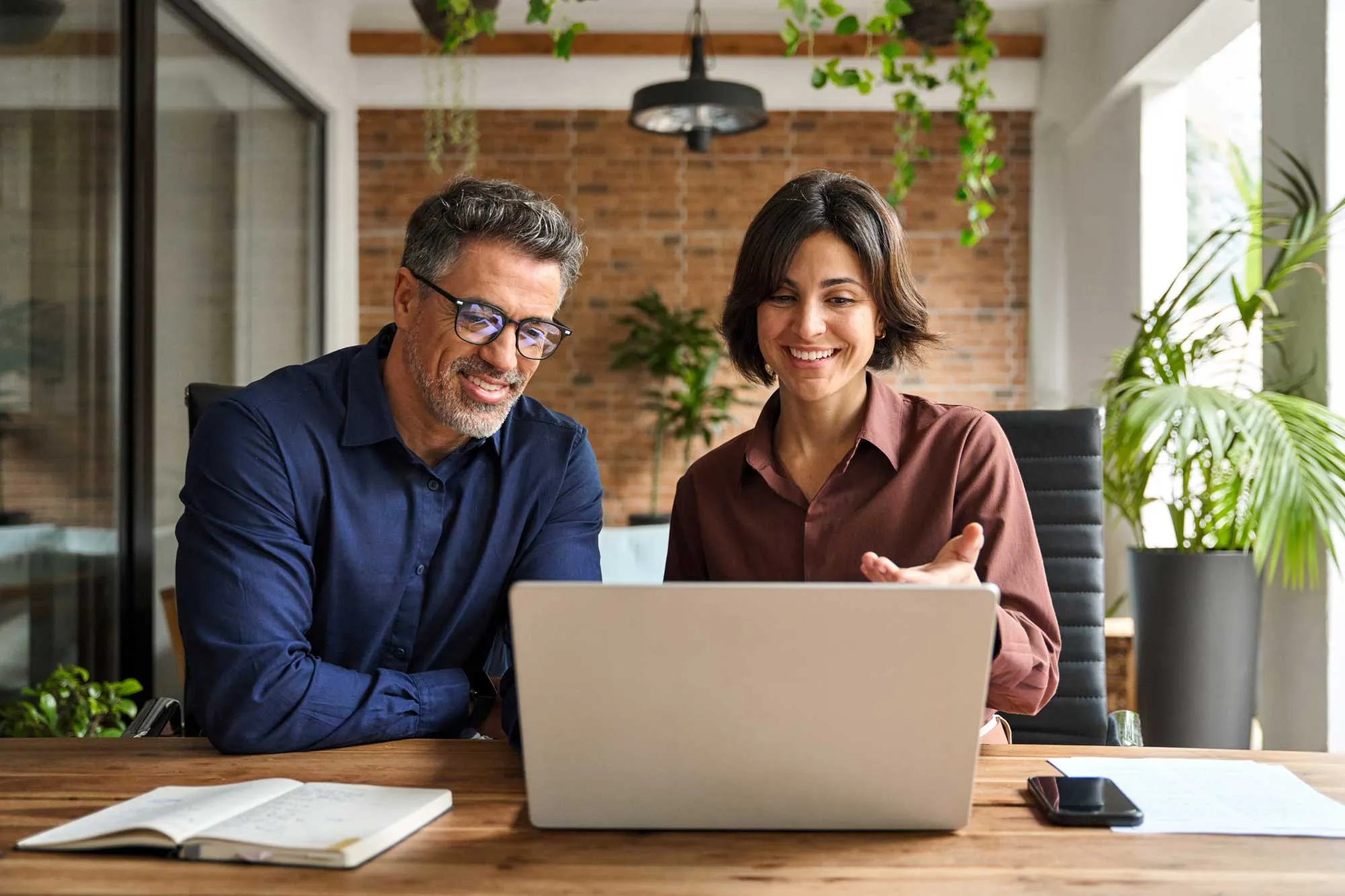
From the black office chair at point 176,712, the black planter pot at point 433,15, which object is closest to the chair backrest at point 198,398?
the black office chair at point 176,712

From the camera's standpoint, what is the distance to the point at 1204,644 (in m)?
3.26

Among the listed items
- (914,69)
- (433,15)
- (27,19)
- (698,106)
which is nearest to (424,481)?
(27,19)

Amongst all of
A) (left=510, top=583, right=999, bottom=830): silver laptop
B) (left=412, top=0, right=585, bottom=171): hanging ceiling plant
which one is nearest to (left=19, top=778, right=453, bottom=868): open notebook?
(left=510, top=583, right=999, bottom=830): silver laptop

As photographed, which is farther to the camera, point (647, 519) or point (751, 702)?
point (647, 519)

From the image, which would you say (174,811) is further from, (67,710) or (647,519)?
(647,519)

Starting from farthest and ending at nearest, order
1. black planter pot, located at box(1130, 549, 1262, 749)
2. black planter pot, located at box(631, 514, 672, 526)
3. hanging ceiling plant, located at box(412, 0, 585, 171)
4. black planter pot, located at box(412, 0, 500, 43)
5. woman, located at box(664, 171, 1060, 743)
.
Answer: hanging ceiling plant, located at box(412, 0, 585, 171)
black planter pot, located at box(631, 514, 672, 526)
black planter pot, located at box(412, 0, 500, 43)
black planter pot, located at box(1130, 549, 1262, 749)
woman, located at box(664, 171, 1060, 743)

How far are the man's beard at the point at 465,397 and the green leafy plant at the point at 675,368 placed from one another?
4103mm

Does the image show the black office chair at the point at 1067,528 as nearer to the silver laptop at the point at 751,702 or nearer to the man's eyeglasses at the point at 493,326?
the man's eyeglasses at the point at 493,326

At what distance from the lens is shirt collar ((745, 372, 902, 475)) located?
1651mm

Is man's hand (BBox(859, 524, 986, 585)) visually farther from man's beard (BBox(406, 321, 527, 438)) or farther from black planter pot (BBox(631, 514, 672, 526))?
black planter pot (BBox(631, 514, 672, 526))

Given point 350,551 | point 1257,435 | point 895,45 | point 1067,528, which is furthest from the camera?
point 895,45

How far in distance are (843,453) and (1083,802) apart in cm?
75

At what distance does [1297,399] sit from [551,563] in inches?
86.8

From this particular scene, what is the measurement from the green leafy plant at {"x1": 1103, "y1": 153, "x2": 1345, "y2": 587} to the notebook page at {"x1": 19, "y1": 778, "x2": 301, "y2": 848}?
2.55m
